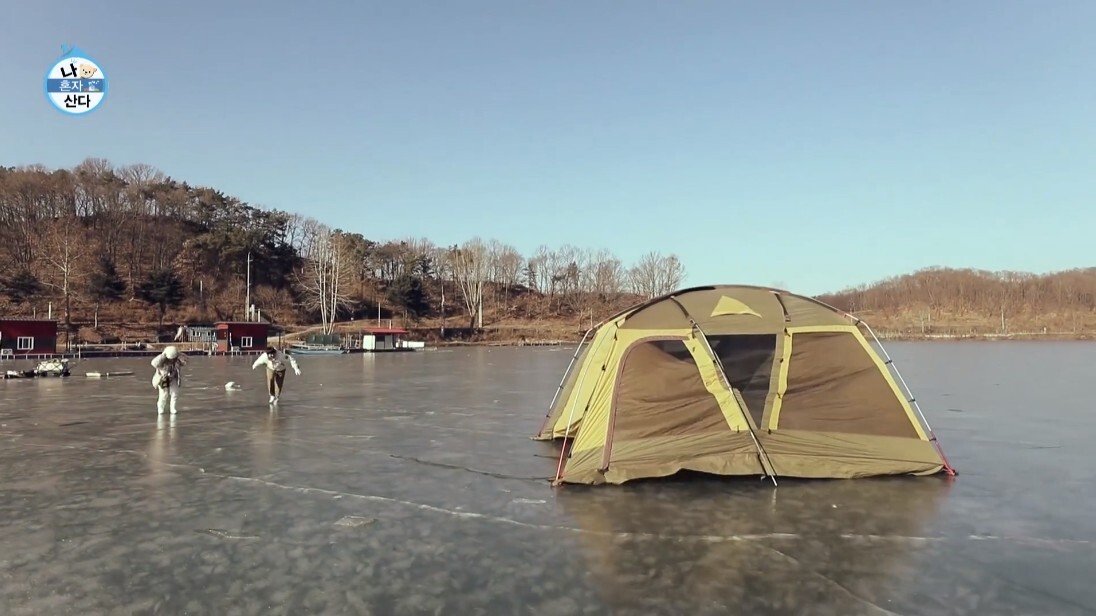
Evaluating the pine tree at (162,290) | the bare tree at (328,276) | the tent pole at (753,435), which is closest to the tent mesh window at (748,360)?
the tent pole at (753,435)

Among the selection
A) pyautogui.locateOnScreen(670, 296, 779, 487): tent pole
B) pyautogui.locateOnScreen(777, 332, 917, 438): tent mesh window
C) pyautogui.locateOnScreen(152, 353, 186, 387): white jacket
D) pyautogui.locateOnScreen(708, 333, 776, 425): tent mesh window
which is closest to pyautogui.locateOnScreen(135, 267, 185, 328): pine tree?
pyautogui.locateOnScreen(152, 353, 186, 387): white jacket

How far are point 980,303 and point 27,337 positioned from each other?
13345cm

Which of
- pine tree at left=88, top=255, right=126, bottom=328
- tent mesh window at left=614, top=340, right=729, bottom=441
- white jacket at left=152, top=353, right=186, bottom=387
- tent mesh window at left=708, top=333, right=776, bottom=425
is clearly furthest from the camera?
pine tree at left=88, top=255, right=126, bottom=328

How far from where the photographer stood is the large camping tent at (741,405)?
8.59 m

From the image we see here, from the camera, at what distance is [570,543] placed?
618cm

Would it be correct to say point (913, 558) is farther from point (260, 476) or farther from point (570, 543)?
point (260, 476)

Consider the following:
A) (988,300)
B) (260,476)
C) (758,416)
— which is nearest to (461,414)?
(260,476)

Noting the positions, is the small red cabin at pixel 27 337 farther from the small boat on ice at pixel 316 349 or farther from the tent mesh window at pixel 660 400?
the tent mesh window at pixel 660 400

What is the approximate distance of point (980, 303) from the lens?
118250mm

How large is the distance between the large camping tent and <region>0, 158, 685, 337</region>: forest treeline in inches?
2698

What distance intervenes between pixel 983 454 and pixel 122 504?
40.0 feet

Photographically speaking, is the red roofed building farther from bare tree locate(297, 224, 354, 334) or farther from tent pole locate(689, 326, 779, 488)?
tent pole locate(689, 326, 779, 488)

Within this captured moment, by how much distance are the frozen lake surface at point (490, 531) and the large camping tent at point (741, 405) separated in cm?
35

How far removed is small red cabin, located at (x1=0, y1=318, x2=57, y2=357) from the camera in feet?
126
